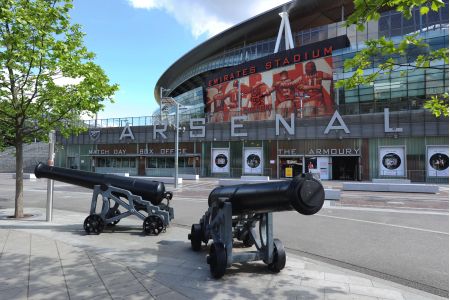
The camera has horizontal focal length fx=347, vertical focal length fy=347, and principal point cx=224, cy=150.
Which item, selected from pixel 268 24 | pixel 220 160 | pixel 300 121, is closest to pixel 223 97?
pixel 268 24

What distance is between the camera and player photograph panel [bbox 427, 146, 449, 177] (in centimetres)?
2961

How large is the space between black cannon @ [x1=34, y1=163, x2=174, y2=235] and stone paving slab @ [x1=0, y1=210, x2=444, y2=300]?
939 mm

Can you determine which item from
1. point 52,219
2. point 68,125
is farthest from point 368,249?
point 68,125

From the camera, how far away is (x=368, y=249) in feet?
25.2

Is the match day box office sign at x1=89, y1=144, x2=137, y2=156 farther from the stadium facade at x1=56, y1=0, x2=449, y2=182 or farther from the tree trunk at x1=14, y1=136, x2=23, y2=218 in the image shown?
the tree trunk at x1=14, y1=136, x2=23, y2=218

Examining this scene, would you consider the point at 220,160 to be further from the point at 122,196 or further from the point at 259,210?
the point at 259,210

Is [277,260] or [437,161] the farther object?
[437,161]

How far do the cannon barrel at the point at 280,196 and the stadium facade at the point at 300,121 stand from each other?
24.2 m

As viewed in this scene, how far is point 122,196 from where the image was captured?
893cm

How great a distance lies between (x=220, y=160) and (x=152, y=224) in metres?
30.3

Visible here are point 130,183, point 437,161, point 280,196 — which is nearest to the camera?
point 280,196

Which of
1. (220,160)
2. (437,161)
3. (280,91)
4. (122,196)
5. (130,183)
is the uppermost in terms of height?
(280,91)

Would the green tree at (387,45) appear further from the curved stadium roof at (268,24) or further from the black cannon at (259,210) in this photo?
the curved stadium roof at (268,24)

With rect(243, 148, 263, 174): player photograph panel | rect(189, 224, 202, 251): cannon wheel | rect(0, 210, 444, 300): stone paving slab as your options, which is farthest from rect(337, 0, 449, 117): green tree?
rect(243, 148, 263, 174): player photograph panel
